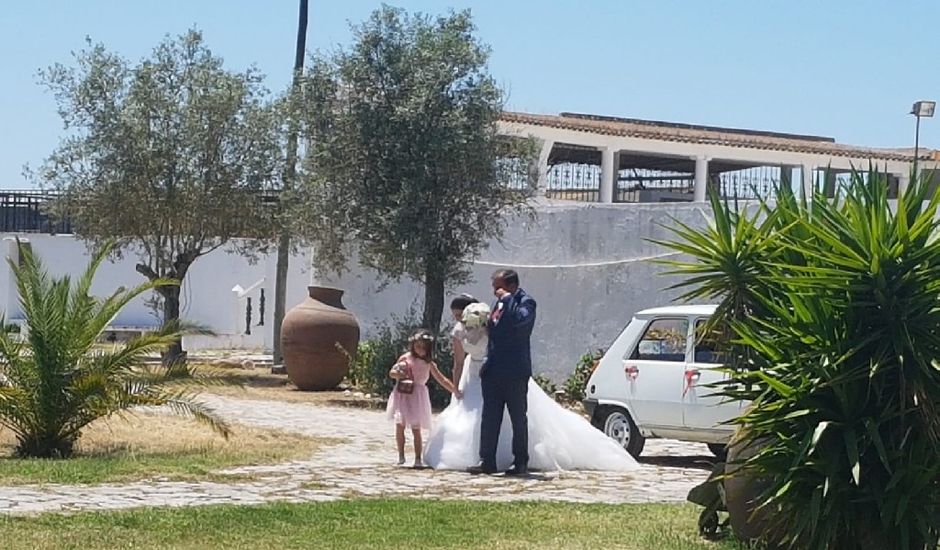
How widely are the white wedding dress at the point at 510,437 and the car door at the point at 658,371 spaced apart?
0.82 metres

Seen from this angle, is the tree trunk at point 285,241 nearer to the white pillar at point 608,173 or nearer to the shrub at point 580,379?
the shrub at point 580,379

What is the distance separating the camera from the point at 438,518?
9.39 meters

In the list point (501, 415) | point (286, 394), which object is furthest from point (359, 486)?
point (286, 394)

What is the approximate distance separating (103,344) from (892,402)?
9.21 m

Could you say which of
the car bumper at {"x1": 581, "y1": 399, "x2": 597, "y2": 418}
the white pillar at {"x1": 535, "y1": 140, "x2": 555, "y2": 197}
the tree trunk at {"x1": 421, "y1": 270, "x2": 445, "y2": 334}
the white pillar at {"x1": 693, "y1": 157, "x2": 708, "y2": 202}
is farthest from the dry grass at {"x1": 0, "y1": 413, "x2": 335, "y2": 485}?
the white pillar at {"x1": 693, "y1": 157, "x2": 708, "y2": 202}

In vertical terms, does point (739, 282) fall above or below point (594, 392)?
above

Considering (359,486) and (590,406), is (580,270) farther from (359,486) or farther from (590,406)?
(359,486)

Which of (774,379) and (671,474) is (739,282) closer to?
(774,379)

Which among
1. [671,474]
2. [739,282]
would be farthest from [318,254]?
[739,282]

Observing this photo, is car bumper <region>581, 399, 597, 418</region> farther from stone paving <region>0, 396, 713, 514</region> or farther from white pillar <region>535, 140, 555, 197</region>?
white pillar <region>535, 140, 555, 197</region>

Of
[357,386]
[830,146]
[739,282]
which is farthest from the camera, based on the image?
[830,146]

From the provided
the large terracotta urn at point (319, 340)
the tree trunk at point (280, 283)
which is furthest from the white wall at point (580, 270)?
the tree trunk at point (280, 283)

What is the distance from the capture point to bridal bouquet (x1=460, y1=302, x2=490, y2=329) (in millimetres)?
12625

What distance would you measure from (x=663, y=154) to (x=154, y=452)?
21.1 m
